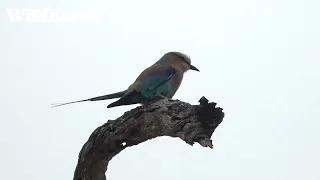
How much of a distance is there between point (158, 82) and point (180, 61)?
684 millimetres

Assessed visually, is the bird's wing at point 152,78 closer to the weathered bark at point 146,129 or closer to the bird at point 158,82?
the bird at point 158,82

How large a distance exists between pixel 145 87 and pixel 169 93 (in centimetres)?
42

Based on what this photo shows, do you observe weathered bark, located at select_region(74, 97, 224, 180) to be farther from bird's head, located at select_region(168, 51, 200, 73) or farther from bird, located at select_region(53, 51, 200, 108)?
bird's head, located at select_region(168, 51, 200, 73)

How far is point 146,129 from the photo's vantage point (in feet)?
11.6

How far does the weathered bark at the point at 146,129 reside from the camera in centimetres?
292

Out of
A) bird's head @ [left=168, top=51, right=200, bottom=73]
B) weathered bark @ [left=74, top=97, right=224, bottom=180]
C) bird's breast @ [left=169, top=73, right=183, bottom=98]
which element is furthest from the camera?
bird's head @ [left=168, top=51, right=200, bottom=73]

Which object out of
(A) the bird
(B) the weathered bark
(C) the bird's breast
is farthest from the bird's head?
(B) the weathered bark

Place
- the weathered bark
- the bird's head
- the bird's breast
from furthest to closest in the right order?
the bird's head → the bird's breast → the weathered bark

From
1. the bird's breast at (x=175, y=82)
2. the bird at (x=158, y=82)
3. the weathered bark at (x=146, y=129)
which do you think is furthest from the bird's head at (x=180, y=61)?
the weathered bark at (x=146, y=129)

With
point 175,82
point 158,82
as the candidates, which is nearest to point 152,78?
point 158,82

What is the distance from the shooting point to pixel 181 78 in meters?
5.24

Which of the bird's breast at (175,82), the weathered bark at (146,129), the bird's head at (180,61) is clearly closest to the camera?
the weathered bark at (146,129)

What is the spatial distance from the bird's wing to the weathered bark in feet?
3.25

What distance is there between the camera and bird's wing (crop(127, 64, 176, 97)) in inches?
187
